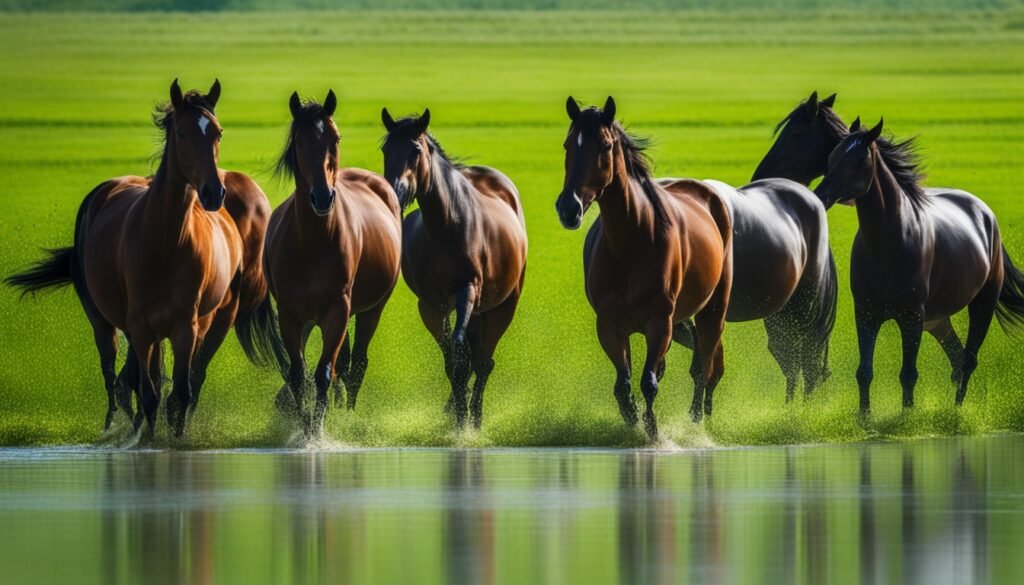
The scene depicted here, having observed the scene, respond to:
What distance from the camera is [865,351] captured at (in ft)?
50.4

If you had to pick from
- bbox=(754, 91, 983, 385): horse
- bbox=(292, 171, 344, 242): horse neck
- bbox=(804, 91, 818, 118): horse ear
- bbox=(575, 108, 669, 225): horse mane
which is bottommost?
bbox=(292, 171, 344, 242): horse neck

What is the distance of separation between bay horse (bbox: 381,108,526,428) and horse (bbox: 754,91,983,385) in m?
2.48

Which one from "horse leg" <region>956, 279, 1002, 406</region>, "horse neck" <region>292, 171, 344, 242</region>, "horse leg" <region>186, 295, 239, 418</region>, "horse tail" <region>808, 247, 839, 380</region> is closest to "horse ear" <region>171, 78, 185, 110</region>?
"horse neck" <region>292, 171, 344, 242</region>

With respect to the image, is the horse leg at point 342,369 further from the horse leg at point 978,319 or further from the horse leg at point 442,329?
the horse leg at point 978,319

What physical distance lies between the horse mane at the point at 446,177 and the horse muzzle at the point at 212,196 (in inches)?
72.6

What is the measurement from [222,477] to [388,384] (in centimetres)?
686

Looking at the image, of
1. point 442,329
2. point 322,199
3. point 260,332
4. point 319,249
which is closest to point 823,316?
point 442,329

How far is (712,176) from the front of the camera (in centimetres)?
3631

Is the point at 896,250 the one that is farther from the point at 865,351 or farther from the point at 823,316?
the point at 823,316

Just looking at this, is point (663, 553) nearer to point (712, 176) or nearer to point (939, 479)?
point (939, 479)

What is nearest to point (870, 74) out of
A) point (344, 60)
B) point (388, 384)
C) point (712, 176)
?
point (344, 60)

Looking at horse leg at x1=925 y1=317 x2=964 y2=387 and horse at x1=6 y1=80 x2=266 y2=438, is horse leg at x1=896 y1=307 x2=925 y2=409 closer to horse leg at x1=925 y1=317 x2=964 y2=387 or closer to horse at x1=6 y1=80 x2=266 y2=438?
horse leg at x1=925 y1=317 x2=964 y2=387

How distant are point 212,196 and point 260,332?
2.86 meters

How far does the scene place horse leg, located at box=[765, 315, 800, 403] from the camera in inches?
651
